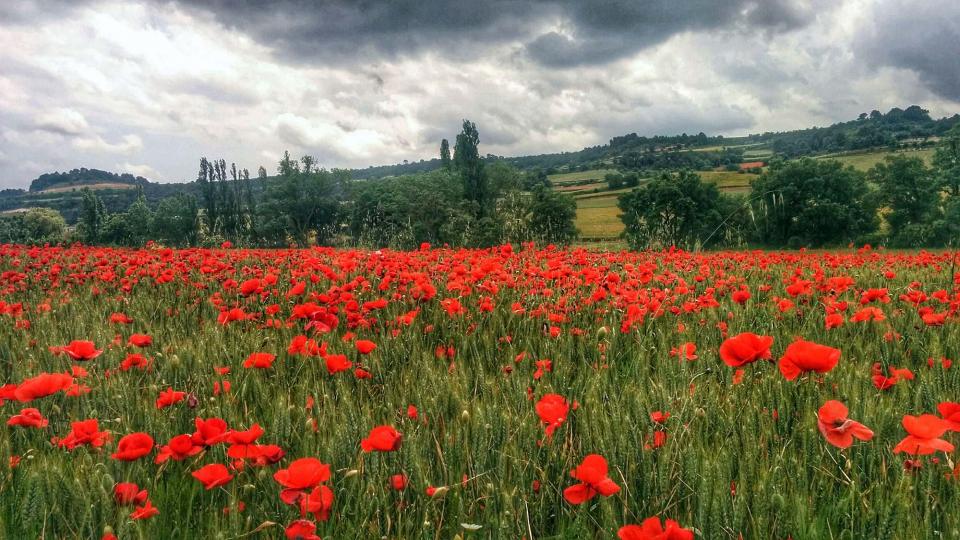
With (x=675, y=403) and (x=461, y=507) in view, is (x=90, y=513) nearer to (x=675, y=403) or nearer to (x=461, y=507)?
(x=461, y=507)

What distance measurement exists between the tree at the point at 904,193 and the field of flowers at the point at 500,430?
58900 mm

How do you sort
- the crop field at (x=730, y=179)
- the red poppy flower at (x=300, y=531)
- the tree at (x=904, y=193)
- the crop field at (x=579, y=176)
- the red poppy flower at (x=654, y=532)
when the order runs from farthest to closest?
the crop field at (x=579, y=176) < the crop field at (x=730, y=179) < the tree at (x=904, y=193) < the red poppy flower at (x=300, y=531) < the red poppy flower at (x=654, y=532)

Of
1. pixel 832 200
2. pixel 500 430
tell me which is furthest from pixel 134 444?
pixel 832 200

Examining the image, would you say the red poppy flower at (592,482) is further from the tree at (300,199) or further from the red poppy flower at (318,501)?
the tree at (300,199)

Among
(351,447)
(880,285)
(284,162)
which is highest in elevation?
(284,162)

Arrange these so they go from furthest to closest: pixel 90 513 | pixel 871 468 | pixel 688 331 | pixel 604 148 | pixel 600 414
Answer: pixel 604 148
pixel 688 331
pixel 600 414
pixel 871 468
pixel 90 513

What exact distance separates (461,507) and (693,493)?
24.9 inches

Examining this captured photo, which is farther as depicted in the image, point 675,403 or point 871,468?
point 675,403

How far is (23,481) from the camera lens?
1.63 metres

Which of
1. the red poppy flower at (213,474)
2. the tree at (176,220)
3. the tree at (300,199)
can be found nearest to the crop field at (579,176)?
the tree at (300,199)

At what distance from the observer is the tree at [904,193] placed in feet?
164

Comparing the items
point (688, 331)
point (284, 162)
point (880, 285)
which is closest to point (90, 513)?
point (688, 331)

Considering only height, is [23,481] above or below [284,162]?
below

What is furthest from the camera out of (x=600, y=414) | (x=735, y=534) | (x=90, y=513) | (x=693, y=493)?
(x=600, y=414)
